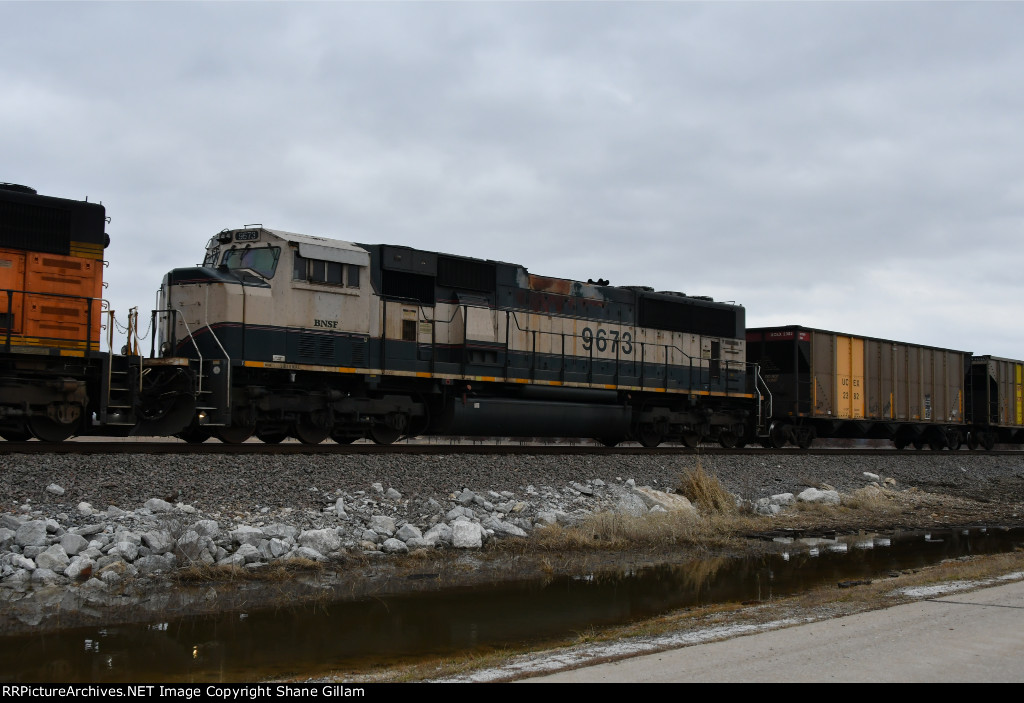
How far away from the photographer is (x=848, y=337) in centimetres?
2683

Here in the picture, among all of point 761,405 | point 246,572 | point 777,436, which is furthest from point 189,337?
point 777,436

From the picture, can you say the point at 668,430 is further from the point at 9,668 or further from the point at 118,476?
the point at 9,668

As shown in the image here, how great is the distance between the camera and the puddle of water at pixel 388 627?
6.52m

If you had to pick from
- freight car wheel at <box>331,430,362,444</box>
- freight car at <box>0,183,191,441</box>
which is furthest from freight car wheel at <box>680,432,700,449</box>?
freight car at <box>0,183,191,441</box>

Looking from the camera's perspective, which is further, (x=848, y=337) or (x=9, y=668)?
(x=848, y=337)

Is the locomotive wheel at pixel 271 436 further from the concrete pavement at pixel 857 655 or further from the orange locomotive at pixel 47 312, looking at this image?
the concrete pavement at pixel 857 655

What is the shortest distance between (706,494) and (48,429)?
404 inches

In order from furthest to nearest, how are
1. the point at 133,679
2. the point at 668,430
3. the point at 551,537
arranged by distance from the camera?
the point at 668,430, the point at 551,537, the point at 133,679

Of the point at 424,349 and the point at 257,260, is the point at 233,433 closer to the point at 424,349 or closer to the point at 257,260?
the point at 257,260

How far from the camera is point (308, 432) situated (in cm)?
1572

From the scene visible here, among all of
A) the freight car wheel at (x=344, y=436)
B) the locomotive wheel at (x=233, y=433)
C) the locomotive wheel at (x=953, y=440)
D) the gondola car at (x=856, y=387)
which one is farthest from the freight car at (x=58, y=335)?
the locomotive wheel at (x=953, y=440)

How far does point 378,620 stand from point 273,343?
7.90 m

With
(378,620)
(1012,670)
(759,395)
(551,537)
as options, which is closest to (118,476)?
(378,620)

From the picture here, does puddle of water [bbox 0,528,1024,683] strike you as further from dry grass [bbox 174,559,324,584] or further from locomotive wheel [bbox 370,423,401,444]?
locomotive wheel [bbox 370,423,401,444]
